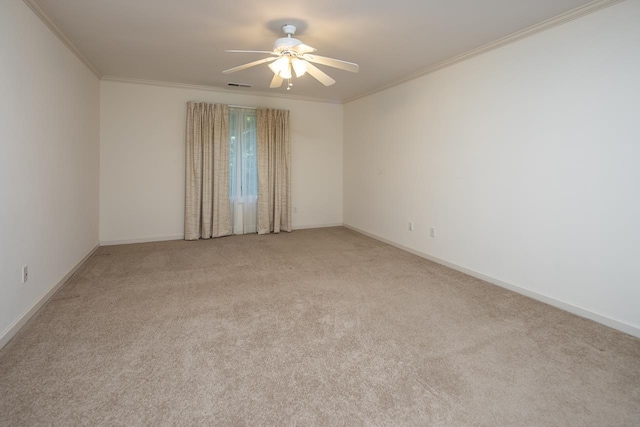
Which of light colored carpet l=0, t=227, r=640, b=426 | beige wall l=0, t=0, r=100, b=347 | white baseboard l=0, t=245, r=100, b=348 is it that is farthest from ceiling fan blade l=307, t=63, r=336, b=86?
white baseboard l=0, t=245, r=100, b=348

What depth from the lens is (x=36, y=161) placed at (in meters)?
2.69

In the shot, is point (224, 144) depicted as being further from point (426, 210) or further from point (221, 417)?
point (221, 417)

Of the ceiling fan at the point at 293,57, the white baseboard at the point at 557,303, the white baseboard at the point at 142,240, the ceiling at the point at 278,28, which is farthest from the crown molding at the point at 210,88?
the white baseboard at the point at 557,303

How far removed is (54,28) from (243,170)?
3.01m

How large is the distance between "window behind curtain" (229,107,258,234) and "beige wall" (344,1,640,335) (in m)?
2.64

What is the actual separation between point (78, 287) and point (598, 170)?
4.84m

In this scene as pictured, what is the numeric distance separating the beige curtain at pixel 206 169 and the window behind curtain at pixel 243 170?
139 millimetres

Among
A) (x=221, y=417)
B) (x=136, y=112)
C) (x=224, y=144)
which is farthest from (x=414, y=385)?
(x=136, y=112)

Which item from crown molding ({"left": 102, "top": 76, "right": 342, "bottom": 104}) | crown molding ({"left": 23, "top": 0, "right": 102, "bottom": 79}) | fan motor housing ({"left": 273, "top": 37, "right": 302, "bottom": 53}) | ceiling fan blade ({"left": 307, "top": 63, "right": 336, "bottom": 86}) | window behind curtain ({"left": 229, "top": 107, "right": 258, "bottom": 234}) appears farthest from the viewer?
window behind curtain ({"left": 229, "top": 107, "right": 258, "bottom": 234})

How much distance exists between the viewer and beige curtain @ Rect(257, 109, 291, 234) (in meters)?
5.70

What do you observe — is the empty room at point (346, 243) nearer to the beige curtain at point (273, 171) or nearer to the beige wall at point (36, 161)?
the beige wall at point (36, 161)

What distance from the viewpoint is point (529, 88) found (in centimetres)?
307

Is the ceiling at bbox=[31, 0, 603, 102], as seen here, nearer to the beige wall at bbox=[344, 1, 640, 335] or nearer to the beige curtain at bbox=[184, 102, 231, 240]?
the beige wall at bbox=[344, 1, 640, 335]

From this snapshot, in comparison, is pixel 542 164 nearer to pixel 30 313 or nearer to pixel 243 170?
pixel 243 170
